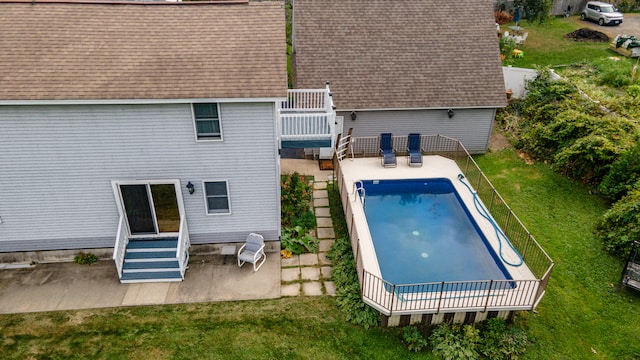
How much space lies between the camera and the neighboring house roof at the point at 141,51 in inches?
450

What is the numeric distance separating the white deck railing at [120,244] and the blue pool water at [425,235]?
781 cm

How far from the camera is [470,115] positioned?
19.9 m

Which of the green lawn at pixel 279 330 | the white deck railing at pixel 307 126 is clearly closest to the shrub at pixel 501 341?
the green lawn at pixel 279 330

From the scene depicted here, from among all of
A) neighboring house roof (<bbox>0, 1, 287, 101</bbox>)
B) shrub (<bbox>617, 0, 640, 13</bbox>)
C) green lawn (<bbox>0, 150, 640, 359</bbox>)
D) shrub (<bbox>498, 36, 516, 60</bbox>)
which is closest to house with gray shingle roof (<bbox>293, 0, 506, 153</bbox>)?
neighboring house roof (<bbox>0, 1, 287, 101</bbox>)

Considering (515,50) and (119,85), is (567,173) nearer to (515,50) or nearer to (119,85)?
(515,50)

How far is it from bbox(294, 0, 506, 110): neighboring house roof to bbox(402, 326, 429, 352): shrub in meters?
10.0

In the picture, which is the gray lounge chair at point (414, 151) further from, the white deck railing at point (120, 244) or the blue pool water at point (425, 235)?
the white deck railing at point (120, 244)

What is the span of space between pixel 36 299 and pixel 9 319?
78 cm

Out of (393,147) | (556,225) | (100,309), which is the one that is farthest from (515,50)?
(100,309)

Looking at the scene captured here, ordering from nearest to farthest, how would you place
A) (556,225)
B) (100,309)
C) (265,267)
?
(100,309)
(265,267)
(556,225)

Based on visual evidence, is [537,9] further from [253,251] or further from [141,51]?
[141,51]

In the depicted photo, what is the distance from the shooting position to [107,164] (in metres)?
12.6

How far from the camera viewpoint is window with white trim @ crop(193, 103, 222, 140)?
12.1 m

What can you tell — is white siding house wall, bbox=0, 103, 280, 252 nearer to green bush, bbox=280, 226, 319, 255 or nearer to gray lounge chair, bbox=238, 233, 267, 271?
gray lounge chair, bbox=238, 233, 267, 271
